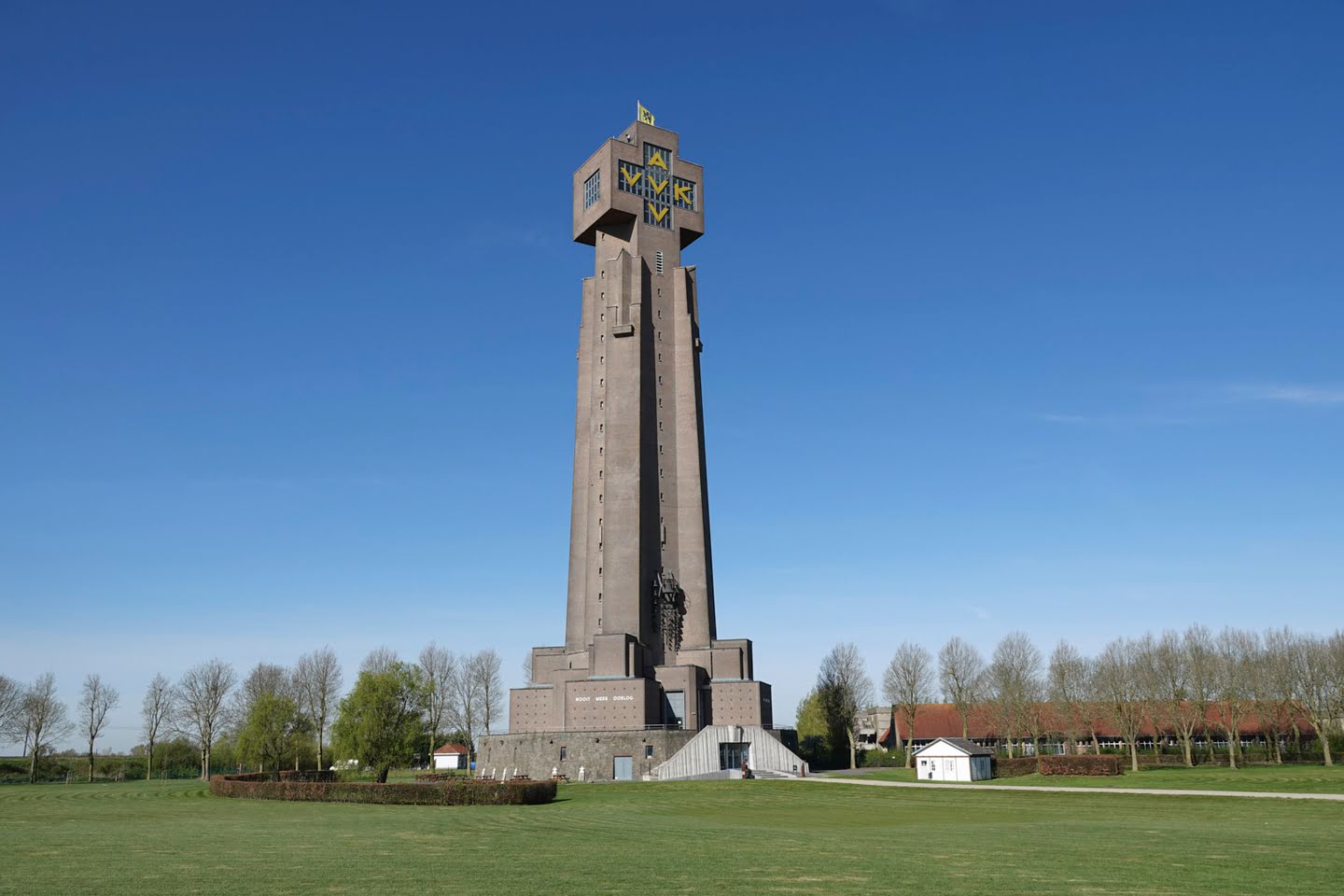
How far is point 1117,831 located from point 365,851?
819 inches

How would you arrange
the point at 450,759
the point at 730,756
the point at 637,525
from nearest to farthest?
the point at 730,756
the point at 637,525
the point at 450,759

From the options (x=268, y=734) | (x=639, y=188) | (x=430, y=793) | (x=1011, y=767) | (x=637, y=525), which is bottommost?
(x=1011, y=767)

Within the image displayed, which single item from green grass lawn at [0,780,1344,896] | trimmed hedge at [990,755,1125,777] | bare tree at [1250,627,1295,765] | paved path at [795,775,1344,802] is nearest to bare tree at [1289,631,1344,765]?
bare tree at [1250,627,1295,765]

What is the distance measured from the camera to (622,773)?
73.3 meters

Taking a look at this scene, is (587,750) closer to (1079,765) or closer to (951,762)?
(951,762)

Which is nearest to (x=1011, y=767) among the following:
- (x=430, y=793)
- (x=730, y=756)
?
(x=730, y=756)

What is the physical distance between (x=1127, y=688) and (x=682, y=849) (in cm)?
7839

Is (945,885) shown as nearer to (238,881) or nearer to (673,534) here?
(238,881)

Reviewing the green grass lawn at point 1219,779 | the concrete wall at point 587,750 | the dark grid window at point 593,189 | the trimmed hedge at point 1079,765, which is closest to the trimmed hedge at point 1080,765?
the trimmed hedge at point 1079,765

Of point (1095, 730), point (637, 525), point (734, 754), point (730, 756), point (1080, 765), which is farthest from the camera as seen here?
point (1095, 730)

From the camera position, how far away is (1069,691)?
9669 cm

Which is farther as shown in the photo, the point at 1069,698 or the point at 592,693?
the point at 1069,698

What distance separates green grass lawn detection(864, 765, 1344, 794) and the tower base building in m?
17.3

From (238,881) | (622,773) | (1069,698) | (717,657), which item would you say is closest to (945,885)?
(238,881)
